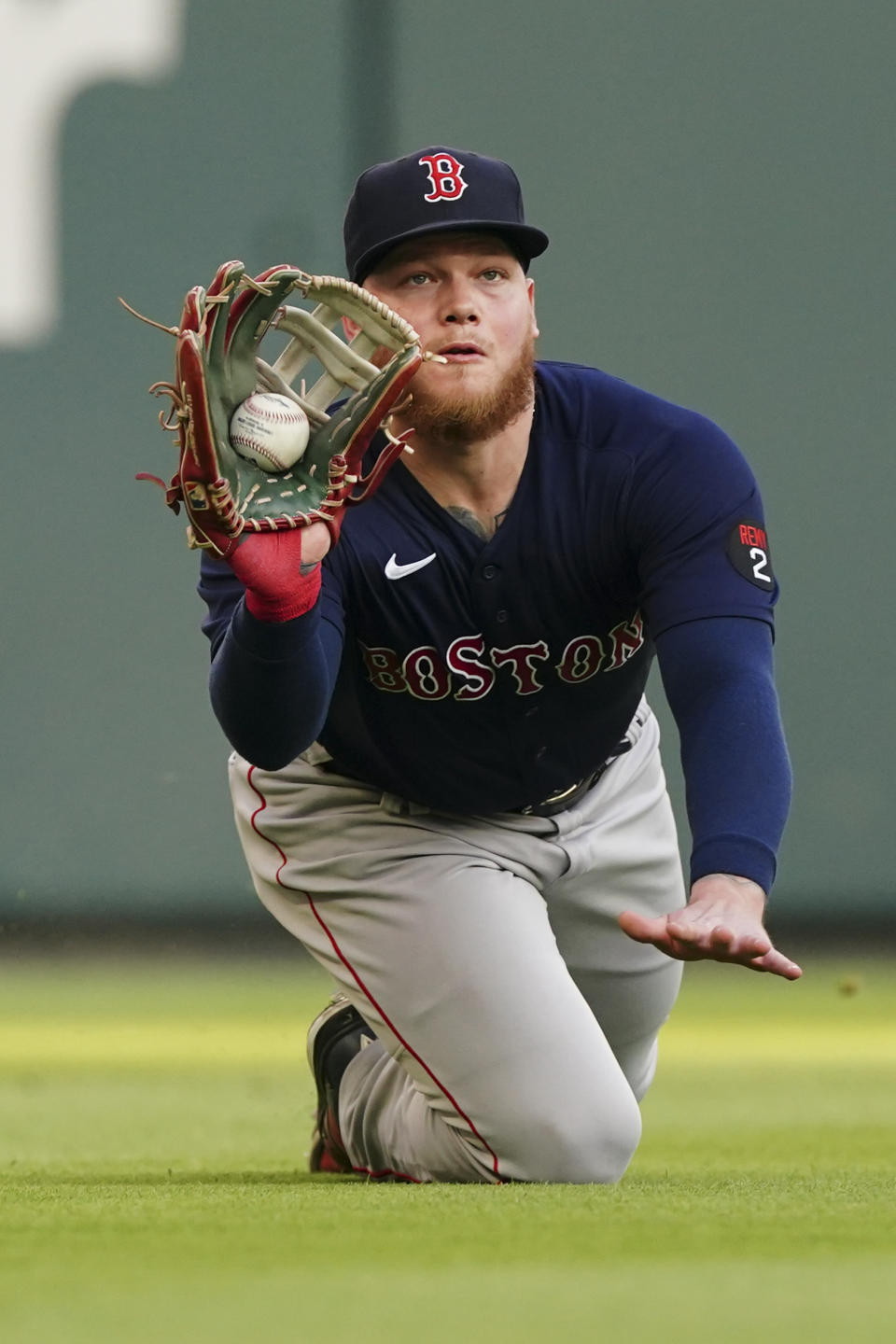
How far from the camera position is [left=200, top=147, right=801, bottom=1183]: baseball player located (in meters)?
2.31

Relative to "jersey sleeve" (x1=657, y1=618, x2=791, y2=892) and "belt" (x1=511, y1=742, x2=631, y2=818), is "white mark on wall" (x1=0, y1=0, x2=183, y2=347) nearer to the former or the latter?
"belt" (x1=511, y1=742, x2=631, y2=818)

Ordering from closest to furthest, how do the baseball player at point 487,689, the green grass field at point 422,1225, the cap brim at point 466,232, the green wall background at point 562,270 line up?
the green grass field at point 422,1225
the baseball player at point 487,689
the cap brim at point 466,232
the green wall background at point 562,270

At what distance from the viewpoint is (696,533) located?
2.36 metres

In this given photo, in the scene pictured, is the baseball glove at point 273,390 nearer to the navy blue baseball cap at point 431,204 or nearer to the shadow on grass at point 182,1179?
the navy blue baseball cap at point 431,204

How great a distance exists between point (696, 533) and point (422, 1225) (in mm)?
909

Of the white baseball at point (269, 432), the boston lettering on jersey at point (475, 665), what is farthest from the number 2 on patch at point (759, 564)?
the white baseball at point (269, 432)

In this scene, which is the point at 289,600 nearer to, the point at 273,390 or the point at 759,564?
the point at 273,390

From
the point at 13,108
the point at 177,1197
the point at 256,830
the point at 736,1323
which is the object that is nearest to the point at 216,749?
the point at 13,108

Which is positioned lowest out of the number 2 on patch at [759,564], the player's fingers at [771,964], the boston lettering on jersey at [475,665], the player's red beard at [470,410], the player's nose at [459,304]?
the player's fingers at [771,964]

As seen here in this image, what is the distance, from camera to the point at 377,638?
8.14 feet

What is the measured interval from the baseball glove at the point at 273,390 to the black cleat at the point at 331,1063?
0.91m

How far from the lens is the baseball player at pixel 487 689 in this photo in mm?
2311

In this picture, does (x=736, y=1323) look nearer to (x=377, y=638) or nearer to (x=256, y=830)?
(x=377, y=638)

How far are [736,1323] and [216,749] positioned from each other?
14.5ft
